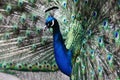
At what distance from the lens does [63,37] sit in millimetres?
5609

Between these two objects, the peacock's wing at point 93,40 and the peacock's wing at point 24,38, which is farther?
the peacock's wing at point 24,38

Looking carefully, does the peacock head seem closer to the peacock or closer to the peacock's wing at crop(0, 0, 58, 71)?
the peacock

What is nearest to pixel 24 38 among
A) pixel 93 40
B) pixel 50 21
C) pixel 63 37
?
pixel 63 37

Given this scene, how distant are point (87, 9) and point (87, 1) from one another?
Answer: 8 centimetres

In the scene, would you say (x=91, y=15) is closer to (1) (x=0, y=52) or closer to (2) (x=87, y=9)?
(2) (x=87, y=9)

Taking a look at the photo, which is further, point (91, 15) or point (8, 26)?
point (8, 26)

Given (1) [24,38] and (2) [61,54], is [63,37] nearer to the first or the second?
(2) [61,54]

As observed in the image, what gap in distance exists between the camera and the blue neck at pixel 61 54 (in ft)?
17.9

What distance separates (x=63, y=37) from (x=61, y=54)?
19 cm

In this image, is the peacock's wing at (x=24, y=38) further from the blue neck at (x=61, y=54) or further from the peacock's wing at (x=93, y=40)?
the peacock's wing at (x=93, y=40)

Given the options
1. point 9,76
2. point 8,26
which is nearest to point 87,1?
point 8,26

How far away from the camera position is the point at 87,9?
5.33m

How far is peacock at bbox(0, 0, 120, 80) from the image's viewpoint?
17.2 feet

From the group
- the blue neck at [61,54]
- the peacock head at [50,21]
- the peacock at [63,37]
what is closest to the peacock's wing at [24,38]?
Answer: the peacock at [63,37]
